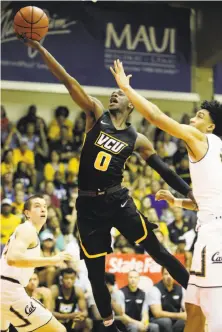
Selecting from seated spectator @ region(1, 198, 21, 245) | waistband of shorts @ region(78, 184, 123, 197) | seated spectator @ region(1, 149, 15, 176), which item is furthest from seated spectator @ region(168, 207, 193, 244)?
waistband of shorts @ region(78, 184, 123, 197)

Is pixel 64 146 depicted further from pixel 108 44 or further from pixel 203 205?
pixel 203 205

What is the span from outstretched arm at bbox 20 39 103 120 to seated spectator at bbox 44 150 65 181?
7.81 meters

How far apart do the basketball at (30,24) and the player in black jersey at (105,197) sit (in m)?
0.81

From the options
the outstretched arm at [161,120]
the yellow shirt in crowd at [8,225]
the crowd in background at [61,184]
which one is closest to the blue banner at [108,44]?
the crowd in background at [61,184]

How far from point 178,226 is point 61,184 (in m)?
2.75

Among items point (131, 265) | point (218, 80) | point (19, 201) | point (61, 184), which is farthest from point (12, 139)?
point (218, 80)

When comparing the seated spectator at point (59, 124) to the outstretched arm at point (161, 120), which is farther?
the seated spectator at point (59, 124)

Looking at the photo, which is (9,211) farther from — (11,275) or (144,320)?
(11,275)

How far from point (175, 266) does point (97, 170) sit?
1.28m

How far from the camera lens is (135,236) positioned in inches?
276

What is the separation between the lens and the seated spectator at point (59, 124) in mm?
16031

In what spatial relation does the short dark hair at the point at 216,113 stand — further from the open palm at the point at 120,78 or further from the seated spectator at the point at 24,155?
the seated spectator at the point at 24,155

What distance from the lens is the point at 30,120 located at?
1614 centimetres

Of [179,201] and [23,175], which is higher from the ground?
[23,175]
